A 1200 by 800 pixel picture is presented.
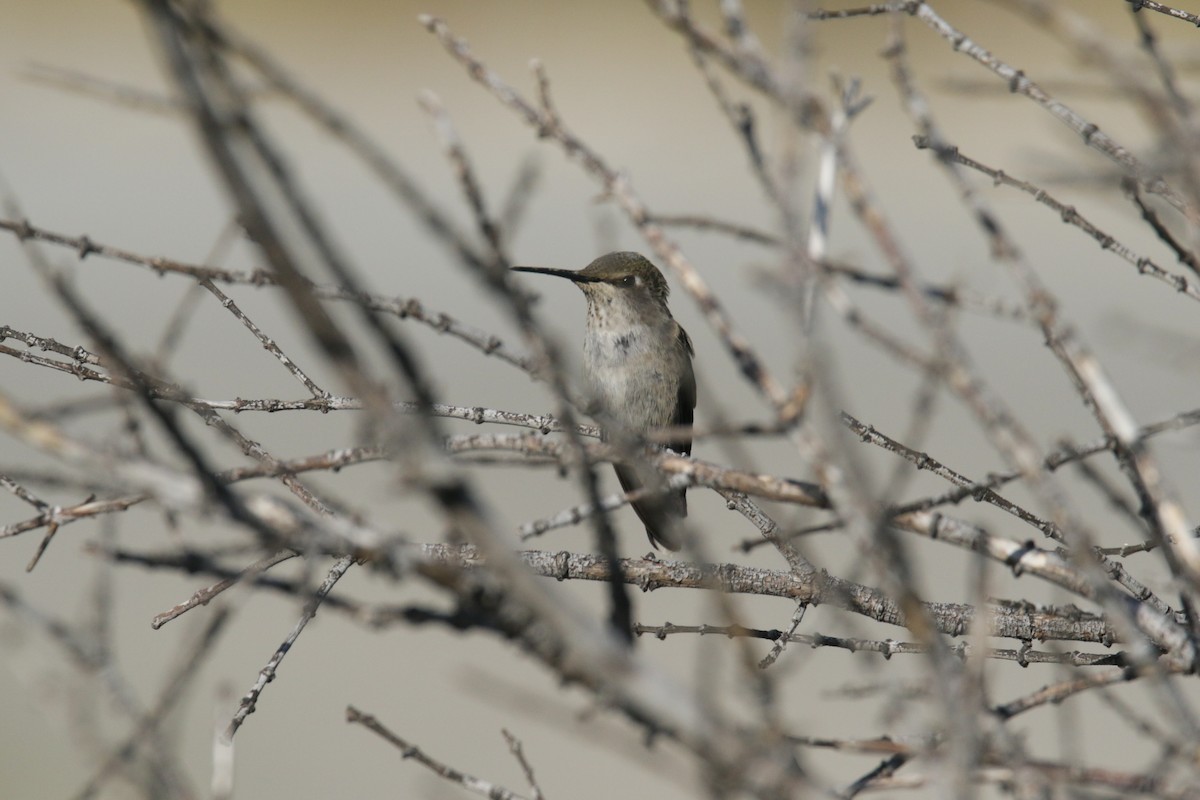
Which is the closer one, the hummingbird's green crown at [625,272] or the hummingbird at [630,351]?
the hummingbird at [630,351]

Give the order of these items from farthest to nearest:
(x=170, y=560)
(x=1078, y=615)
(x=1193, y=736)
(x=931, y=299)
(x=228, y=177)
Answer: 1. (x=1078, y=615)
2. (x=931, y=299)
3. (x=1193, y=736)
4. (x=170, y=560)
5. (x=228, y=177)

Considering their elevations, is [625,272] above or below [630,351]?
above

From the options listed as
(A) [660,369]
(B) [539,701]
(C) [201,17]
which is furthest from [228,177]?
(A) [660,369]

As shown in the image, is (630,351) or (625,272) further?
(625,272)

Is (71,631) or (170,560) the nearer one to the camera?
(170,560)

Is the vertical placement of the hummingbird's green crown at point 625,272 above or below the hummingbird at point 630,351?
above

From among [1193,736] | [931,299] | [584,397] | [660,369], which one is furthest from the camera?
[660,369]

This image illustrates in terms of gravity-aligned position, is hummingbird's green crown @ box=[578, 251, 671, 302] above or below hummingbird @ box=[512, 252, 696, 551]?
above

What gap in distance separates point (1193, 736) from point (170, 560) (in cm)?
112

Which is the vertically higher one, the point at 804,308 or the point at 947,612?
the point at 947,612

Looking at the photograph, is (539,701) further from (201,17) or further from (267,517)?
(201,17)

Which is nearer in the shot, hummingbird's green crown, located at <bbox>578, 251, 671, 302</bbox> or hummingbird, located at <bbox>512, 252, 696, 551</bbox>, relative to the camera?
hummingbird, located at <bbox>512, 252, 696, 551</bbox>

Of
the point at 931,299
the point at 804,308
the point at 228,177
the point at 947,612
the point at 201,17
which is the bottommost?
the point at 228,177

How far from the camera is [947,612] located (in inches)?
106
